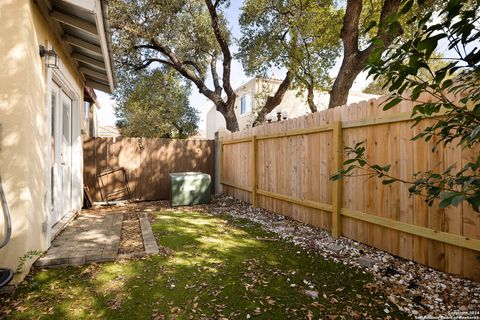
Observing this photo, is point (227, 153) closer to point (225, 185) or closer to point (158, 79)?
point (225, 185)

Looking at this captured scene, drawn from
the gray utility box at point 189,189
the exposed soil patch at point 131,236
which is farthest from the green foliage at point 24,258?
the gray utility box at point 189,189

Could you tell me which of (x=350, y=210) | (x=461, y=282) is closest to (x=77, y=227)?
(x=350, y=210)

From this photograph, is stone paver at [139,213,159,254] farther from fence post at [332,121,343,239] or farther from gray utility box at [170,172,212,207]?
fence post at [332,121,343,239]

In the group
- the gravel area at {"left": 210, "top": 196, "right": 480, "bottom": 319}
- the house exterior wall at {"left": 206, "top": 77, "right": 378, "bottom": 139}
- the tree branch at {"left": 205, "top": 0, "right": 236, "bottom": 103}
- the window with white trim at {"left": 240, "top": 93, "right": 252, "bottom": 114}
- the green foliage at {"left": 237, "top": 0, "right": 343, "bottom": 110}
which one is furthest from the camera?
the window with white trim at {"left": 240, "top": 93, "right": 252, "bottom": 114}

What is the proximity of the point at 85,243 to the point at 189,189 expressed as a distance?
3.48m

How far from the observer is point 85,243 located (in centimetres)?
396

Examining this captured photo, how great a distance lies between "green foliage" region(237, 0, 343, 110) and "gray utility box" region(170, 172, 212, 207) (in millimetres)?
5830

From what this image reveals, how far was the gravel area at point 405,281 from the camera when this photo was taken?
2.38 m

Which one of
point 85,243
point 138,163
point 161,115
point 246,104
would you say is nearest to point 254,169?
point 138,163

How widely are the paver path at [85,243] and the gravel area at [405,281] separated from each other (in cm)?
258

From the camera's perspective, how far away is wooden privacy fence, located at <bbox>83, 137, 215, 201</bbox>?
763 centimetres

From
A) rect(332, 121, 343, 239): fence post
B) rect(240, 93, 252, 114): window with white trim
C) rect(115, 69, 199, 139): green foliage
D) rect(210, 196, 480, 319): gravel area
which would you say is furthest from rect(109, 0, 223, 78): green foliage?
rect(210, 196, 480, 319): gravel area

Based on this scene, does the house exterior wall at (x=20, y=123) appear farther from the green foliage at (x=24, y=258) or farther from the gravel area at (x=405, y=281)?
the gravel area at (x=405, y=281)

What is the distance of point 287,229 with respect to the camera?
4902 mm
